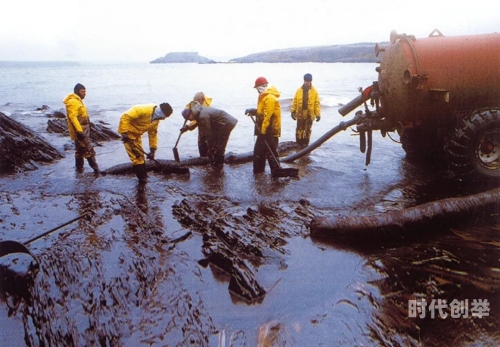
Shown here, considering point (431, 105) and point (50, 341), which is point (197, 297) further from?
point (431, 105)

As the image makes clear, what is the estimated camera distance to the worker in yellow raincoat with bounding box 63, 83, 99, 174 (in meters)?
7.70

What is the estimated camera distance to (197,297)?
3.94 metres

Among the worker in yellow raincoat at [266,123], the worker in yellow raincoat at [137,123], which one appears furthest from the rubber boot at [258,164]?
the worker in yellow raincoat at [137,123]

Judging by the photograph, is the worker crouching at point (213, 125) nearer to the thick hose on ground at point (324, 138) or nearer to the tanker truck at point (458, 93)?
the thick hose on ground at point (324, 138)

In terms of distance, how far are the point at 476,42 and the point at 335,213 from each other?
3.97 metres

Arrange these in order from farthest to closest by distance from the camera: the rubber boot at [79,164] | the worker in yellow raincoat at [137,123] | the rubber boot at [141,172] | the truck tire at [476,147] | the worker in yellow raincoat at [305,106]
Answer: the worker in yellow raincoat at [305,106], the rubber boot at [79,164], the rubber boot at [141,172], the worker in yellow raincoat at [137,123], the truck tire at [476,147]

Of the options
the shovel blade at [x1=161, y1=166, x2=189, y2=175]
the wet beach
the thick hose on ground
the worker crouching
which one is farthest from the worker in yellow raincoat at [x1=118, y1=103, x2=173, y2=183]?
the thick hose on ground

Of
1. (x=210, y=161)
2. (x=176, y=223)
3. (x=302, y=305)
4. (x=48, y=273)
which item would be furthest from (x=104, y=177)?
(x=302, y=305)

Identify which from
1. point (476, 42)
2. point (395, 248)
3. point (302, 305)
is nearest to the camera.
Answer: point (302, 305)

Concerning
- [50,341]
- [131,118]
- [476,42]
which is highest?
[476,42]

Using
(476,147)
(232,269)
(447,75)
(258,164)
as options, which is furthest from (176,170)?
(476,147)

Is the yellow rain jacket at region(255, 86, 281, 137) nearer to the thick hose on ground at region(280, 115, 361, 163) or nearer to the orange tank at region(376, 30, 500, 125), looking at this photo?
the thick hose on ground at region(280, 115, 361, 163)

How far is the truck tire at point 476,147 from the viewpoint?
6383 mm

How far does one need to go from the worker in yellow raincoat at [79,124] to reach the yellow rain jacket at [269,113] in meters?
3.56
